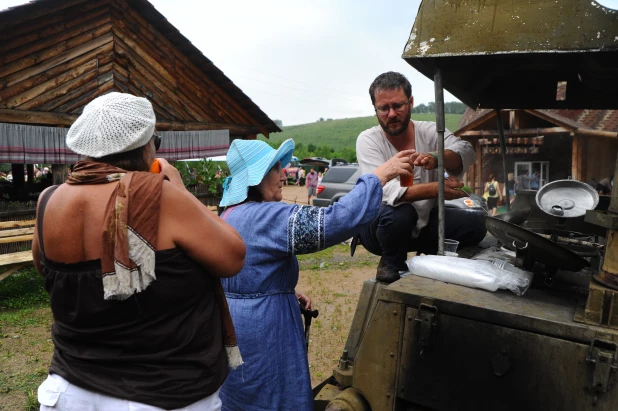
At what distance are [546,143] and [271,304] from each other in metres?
20.0

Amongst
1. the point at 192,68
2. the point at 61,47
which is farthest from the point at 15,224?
the point at 192,68

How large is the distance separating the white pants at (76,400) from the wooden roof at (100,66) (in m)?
7.90

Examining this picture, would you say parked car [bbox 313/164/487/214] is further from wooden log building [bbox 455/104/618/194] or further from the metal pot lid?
the metal pot lid

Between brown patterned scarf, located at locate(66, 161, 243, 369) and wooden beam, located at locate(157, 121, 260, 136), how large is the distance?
900 centimetres

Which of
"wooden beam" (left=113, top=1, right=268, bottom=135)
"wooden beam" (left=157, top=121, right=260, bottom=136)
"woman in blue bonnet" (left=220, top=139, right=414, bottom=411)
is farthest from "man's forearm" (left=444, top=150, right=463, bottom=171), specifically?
"wooden beam" (left=113, top=1, right=268, bottom=135)

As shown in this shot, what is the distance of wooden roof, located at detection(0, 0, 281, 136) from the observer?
27.1 ft

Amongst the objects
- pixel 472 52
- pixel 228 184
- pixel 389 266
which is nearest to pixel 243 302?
pixel 228 184

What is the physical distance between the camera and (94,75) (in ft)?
30.2

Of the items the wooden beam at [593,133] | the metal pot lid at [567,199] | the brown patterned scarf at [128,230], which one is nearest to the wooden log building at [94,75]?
the brown patterned scarf at [128,230]

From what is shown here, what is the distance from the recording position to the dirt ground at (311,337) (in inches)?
180

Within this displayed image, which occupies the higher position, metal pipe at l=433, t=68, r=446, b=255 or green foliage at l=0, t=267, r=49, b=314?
metal pipe at l=433, t=68, r=446, b=255

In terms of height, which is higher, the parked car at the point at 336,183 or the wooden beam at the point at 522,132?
the wooden beam at the point at 522,132

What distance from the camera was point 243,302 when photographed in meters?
2.34

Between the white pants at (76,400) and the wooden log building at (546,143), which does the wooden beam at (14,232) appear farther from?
the wooden log building at (546,143)
